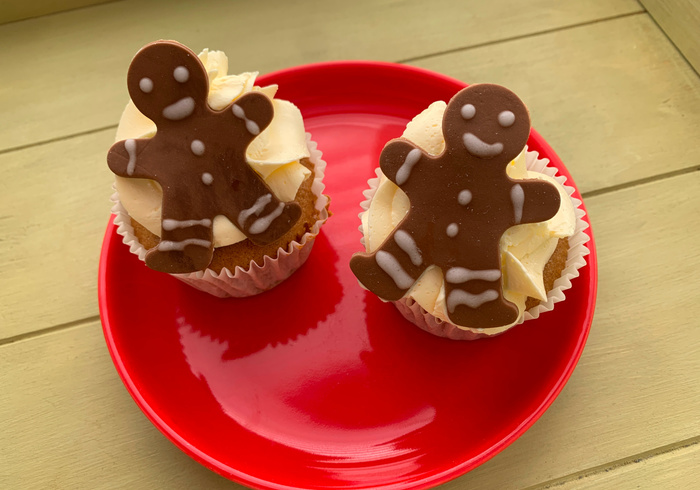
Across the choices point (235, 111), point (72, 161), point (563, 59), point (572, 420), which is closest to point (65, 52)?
point (72, 161)

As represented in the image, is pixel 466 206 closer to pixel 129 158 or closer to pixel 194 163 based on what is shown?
pixel 194 163

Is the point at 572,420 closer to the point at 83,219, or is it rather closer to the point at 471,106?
the point at 471,106

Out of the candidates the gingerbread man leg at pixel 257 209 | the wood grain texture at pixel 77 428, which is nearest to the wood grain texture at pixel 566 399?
the wood grain texture at pixel 77 428

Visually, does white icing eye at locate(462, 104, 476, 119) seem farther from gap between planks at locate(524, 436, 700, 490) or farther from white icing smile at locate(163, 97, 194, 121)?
gap between planks at locate(524, 436, 700, 490)

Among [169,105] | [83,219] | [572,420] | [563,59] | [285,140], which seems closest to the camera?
[169,105]

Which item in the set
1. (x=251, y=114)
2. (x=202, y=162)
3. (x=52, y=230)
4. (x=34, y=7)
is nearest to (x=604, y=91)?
(x=251, y=114)

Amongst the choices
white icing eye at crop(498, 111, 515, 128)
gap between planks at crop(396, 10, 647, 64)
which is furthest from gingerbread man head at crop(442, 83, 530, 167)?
gap between planks at crop(396, 10, 647, 64)
